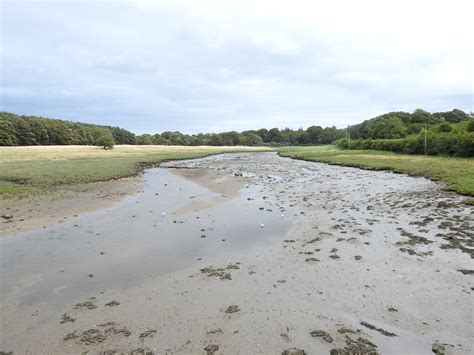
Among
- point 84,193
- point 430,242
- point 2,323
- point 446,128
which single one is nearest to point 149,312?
point 2,323

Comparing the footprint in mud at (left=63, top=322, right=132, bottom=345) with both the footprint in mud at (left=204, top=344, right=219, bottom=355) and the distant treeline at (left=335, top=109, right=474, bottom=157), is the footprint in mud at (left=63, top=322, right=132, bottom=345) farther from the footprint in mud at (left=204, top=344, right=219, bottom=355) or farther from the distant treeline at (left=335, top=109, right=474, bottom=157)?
the distant treeline at (left=335, top=109, right=474, bottom=157)

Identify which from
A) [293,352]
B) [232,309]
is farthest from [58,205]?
[293,352]

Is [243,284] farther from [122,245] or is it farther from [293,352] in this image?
[122,245]

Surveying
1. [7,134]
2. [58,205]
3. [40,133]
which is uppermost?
[40,133]

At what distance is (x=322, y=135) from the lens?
163000 mm

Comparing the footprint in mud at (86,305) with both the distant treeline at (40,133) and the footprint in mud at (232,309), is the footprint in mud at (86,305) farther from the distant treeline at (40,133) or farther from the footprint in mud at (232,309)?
the distant treeline at (40,133)

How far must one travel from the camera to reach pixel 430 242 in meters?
10.8

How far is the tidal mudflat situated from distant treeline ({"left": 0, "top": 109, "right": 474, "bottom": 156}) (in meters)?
40.5

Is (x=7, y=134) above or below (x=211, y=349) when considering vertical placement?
above

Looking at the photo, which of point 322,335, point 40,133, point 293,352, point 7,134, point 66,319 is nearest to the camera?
point 293,352

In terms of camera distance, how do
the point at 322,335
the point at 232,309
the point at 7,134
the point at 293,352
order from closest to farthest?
the point at 293,352, the point at 322,335, the point at 232,309, the point at 7,134

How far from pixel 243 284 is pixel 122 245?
5327 millimetres

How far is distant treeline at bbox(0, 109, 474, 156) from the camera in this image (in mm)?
50562

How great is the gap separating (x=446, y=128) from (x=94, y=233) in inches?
2804
